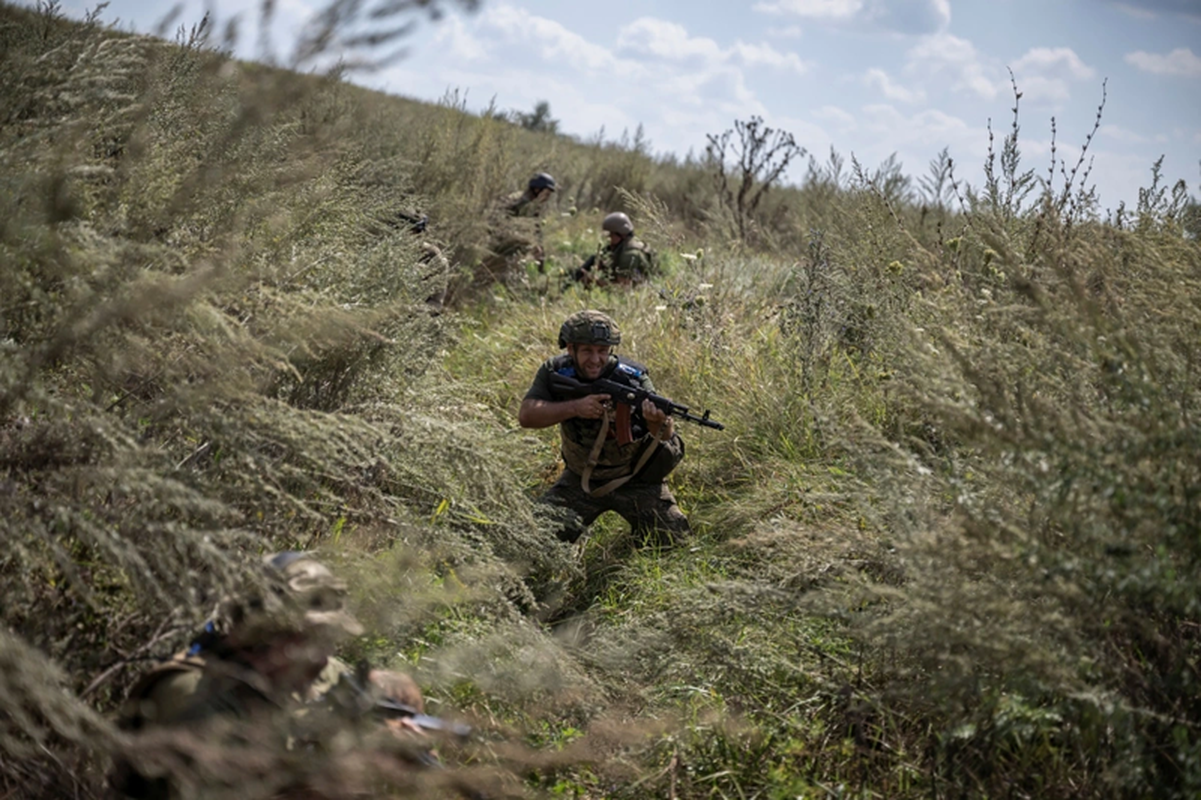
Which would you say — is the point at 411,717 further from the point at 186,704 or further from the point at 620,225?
the point at 620,225

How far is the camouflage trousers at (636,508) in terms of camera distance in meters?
4.57

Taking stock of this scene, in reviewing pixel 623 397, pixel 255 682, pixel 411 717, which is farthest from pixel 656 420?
pixel 255 682

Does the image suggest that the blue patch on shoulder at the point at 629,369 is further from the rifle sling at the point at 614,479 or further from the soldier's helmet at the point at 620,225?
the soldier's helmet at the point at 620,225

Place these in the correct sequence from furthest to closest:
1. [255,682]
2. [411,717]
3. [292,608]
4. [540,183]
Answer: [540,183]
[411,717]
[292,608]
[255,682]

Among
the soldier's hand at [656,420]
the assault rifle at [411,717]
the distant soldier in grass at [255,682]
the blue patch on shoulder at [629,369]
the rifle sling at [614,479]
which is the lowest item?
the assault rifle at [411,717]

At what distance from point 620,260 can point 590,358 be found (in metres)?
4.06

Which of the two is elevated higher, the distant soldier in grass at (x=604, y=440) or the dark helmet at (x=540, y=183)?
the dark helmet at (x=540, y=183)

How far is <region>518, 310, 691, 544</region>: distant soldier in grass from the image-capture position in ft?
14.8

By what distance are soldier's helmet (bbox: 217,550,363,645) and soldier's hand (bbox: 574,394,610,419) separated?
7.30ft

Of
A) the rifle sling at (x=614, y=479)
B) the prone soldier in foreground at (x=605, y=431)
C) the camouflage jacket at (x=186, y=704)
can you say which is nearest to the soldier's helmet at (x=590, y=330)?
the prone soldier in foreground at (x=605, y=431)

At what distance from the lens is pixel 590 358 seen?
4.57 meters

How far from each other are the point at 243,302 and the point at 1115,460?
2475 millimetres

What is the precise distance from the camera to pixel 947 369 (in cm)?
260

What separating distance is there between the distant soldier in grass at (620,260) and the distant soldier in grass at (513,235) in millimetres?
670
